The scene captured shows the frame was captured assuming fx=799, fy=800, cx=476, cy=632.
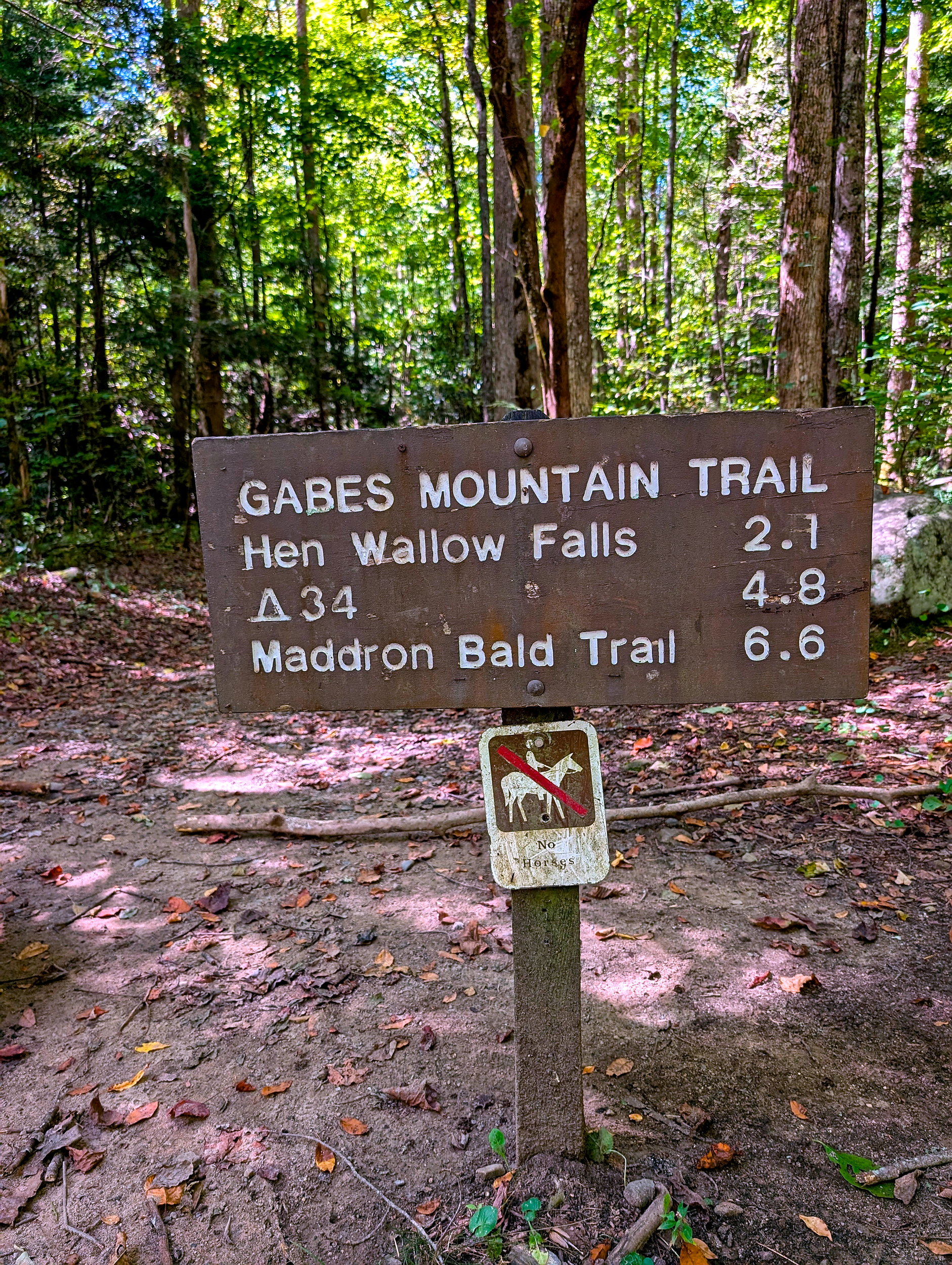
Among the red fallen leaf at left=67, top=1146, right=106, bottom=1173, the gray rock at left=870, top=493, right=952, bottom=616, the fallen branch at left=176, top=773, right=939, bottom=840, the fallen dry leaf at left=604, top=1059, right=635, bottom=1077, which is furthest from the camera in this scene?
the gray rock at left=870, top=493, right=952, bottom=616

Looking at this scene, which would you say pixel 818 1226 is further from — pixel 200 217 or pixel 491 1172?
pixel 200 217

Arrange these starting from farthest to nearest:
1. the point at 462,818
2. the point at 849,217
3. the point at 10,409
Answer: the point at 10,409 < the point at 849,217 < the point at 462,818

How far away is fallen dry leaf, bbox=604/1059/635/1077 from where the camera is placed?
8.18 ft

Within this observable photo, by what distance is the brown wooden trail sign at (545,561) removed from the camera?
166 centimetres

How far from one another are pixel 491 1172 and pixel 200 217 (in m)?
15.2

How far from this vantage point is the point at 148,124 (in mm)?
11422

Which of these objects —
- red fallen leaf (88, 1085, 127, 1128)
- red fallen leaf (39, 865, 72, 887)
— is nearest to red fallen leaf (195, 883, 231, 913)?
red fallen leaf (39, 865, 72, 887)

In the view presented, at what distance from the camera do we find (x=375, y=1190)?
2096 millimetres

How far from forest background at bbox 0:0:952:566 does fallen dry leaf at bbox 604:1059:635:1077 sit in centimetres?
421

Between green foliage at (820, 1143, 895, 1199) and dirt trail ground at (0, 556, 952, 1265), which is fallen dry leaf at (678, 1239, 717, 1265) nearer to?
dirt trail ground at (0, 556, 952, 1265)

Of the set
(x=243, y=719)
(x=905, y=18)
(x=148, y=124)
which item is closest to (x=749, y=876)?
(x=243, y=719)

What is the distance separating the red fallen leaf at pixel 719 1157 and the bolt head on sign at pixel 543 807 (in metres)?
0.91

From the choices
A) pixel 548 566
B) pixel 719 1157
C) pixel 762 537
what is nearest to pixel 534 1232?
pixel 719 1157

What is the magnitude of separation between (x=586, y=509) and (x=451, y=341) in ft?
59.2
